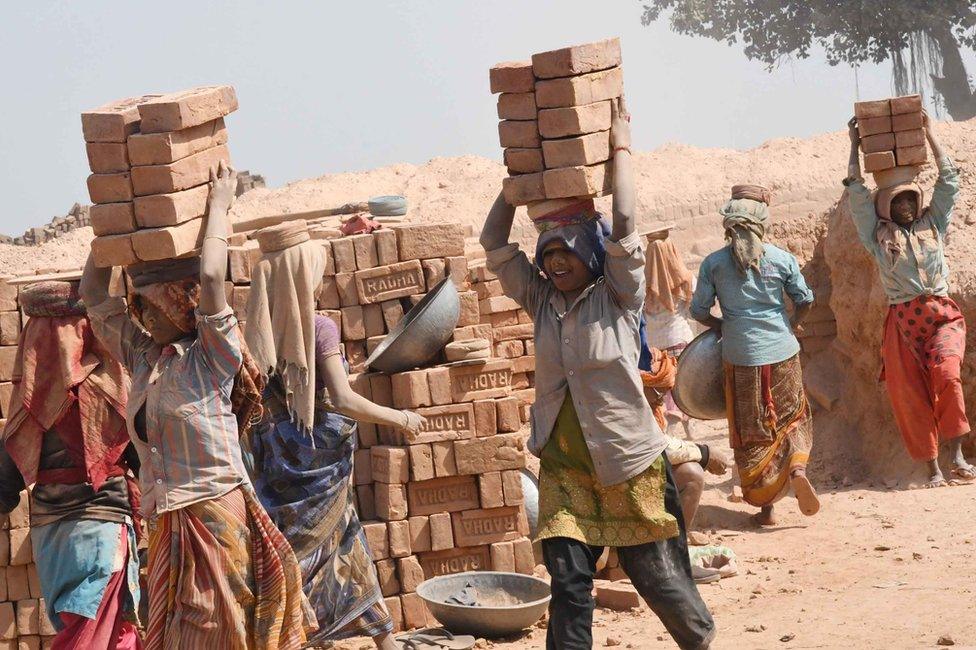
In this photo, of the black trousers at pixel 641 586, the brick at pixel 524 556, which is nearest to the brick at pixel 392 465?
the brick at pixel 524 556

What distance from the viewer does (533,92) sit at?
5367 millimetres

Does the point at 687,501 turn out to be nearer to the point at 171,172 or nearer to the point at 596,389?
the point at 596,389

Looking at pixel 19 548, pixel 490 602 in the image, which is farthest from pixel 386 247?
pixel 19 548

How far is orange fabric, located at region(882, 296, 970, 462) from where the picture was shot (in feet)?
30.8

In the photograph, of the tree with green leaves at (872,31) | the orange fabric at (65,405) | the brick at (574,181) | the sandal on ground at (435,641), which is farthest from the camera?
Result: the tree with green leaves at (872,31)

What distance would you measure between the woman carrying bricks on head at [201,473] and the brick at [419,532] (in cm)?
237

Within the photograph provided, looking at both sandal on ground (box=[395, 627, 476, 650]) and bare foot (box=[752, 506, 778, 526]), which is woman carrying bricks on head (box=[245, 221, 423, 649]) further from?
bare foot (box=[752, 506, 778, 526])

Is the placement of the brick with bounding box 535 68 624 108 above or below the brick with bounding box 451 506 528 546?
above

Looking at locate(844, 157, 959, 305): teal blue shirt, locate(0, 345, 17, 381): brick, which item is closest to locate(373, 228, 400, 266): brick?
locate(0, 345, 17, 381): brick

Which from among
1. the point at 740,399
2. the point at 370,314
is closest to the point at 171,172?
the point at 370,314

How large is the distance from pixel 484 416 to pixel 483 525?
0.59 metres

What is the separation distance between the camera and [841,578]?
7633 mm

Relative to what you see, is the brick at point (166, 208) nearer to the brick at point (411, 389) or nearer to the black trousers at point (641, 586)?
the black trousers at point (641, 586)

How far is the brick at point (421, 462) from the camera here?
23.9 ft
